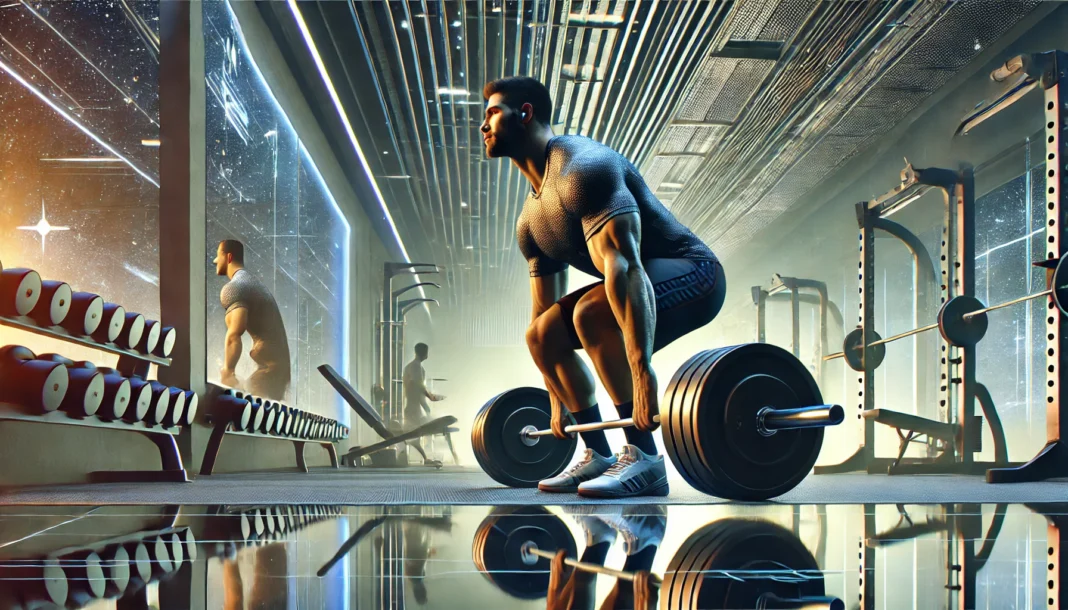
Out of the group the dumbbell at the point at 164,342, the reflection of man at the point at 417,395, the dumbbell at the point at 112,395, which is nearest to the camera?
the dumbbell at the point at 112,395

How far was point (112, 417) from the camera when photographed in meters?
2.62

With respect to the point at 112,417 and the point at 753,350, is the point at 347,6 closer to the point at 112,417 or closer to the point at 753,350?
the point at 112,417

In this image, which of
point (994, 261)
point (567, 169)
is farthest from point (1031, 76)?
point (567, 169)

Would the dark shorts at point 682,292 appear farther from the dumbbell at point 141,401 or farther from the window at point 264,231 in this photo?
the window at point 264,231

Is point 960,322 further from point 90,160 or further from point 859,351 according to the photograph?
point 90,160

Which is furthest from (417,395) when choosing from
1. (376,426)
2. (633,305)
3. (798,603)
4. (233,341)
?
(798,603)

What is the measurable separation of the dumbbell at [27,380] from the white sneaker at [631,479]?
1.47m

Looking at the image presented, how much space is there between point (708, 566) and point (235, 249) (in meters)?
3.75

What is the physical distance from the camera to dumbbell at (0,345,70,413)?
2.24 meters

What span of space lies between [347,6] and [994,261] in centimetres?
436

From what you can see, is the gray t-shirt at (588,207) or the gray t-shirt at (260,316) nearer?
the gray t-shirt at (588,207)

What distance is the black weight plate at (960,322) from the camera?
4.07 m

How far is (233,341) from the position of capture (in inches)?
168

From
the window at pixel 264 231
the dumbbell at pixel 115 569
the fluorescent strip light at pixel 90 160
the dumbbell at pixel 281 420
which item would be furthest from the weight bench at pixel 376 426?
the dumbbell at pixel 115 569
